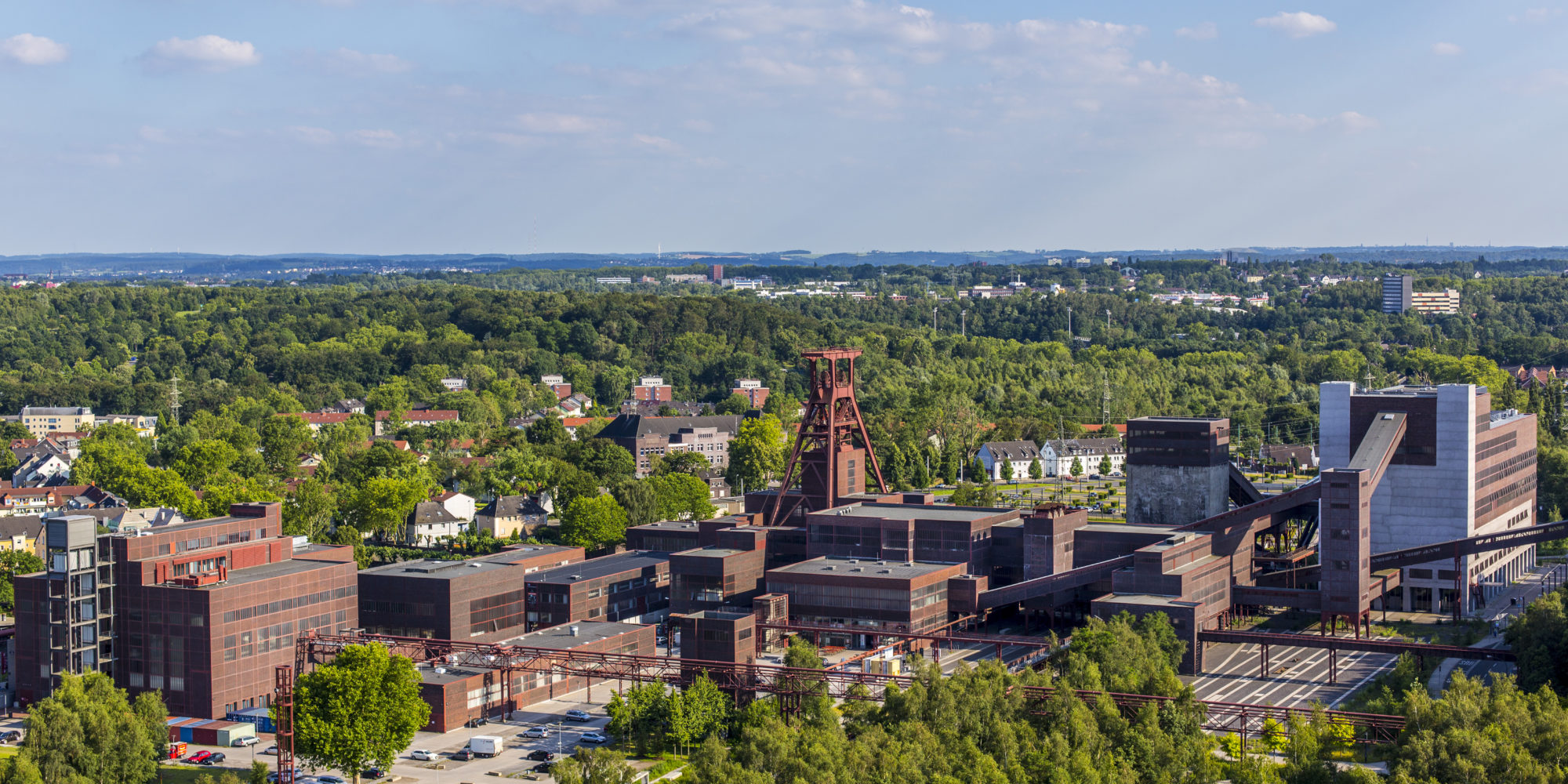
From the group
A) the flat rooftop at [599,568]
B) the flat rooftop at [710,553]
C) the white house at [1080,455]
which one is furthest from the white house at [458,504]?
the white house at [1080,455]

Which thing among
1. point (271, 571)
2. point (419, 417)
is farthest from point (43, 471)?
point (271, 571)

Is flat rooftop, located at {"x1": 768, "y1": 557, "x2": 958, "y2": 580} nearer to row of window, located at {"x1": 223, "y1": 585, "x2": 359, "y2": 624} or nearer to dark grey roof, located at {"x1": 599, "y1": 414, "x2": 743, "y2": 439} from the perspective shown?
row of window, located at {"x1": 223, "y1": 585, "x2": 359, "y2": 624}

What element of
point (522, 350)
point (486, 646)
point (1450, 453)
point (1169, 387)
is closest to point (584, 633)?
point (486, 646)

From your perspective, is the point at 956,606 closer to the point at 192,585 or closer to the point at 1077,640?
the point at 1077,640

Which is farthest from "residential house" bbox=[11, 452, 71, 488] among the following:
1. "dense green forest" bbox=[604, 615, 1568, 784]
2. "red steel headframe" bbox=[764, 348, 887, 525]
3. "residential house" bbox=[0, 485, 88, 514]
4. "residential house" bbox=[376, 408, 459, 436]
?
"dense green forest" bbox=[604, 615, 1568, 784]

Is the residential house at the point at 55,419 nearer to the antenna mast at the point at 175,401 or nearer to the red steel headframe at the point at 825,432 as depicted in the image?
the antenna mast at the point at 175,401
